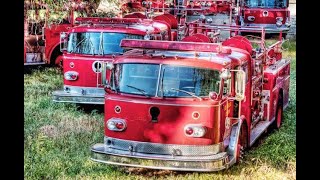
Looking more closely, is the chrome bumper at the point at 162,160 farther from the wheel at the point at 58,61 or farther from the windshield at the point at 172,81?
the wheel at the point at 58,61

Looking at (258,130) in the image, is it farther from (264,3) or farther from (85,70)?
(264,3)

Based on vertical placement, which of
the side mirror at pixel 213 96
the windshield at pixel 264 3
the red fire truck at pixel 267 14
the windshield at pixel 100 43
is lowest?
the side mirror at pixel 213 96

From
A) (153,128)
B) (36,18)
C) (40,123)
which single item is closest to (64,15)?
(36,18)

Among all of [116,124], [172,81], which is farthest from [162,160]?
[172,81]

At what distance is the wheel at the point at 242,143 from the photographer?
21.5 ft

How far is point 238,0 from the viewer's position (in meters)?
12.5

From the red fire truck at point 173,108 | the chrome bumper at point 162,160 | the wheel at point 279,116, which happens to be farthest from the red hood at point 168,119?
the wheel at point 279,116

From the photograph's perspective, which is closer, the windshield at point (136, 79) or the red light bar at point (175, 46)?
the windshield at point (136, 79)

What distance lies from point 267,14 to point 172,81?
16.7ft

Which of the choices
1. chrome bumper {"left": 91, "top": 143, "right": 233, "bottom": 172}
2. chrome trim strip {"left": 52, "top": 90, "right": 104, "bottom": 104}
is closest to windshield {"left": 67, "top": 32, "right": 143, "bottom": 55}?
chrome trim strip {"left": 52, "top": 90, "right": 104, "bottom": 104}

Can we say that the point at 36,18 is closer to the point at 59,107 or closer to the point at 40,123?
the point at 59,107

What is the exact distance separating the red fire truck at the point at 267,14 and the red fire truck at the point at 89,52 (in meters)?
1.95

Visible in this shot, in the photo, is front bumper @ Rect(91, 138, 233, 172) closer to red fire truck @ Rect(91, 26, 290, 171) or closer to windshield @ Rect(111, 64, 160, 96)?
red fire truck @ Rect(91, 26, 290, 171)

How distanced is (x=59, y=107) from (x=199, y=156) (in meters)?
2.67
